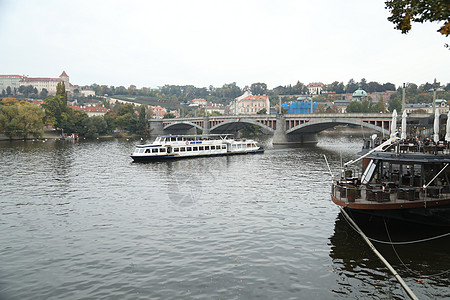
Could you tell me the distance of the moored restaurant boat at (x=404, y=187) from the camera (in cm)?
2245

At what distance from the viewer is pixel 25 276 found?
18.2 metres

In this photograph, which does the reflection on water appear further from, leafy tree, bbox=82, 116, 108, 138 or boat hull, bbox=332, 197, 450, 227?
leafy tree, bbox=82, 116, 108, 138

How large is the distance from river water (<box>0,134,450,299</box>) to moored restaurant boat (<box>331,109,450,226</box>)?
155cm

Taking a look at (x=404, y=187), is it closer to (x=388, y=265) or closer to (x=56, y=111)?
(x=388, y=265)

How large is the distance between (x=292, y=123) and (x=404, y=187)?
8185 cm

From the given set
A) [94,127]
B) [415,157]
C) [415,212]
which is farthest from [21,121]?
[415,212]

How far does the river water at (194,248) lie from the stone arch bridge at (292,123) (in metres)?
33.8

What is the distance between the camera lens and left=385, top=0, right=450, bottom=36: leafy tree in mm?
15859

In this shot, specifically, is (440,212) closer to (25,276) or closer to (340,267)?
(340,267)

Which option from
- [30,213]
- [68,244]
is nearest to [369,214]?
[68,244]

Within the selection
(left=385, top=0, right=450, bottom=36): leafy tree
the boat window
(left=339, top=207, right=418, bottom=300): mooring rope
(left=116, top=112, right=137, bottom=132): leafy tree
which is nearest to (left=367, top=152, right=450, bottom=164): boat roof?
the boat window

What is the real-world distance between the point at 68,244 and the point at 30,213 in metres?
8.72

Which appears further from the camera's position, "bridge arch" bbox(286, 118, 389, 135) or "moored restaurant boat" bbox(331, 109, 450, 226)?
"bridge arch" bbox(286, 118, 389, 135)

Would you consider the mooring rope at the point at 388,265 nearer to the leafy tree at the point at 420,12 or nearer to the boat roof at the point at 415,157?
the boat roof at the point at 415,157
